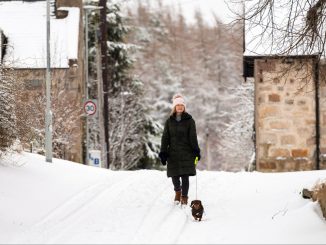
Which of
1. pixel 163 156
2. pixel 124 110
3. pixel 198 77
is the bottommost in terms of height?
pixel 163 156

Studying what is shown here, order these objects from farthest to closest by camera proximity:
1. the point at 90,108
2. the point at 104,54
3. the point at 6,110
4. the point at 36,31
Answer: the point at 36,31 → the point at 104,54 → the point at 90,108 → the point at 6,110

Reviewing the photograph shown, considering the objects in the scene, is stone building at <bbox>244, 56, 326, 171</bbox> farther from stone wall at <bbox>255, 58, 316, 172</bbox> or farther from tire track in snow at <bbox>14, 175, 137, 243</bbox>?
tire track in snow at <bbox>14, 175, 137, 243</bbox>

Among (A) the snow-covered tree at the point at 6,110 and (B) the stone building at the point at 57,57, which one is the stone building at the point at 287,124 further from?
(A) the snow-covered tree at the point at 6,110

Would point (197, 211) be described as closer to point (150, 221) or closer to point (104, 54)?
point (150, 221)

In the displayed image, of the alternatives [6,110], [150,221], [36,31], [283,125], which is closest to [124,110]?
[36,31]

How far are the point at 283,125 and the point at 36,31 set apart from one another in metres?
10.4

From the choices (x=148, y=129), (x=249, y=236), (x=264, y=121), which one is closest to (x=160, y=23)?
(x=148, y=129)

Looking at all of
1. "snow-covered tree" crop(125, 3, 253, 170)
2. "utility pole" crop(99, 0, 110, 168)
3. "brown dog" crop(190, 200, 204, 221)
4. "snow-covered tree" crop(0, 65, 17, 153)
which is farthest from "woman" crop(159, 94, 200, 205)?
"snow-covered tree" crop(125, 3, 253, 170)

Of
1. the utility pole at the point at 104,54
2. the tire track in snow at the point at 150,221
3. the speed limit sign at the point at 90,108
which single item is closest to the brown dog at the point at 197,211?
the tire track in snow at the point at 150,221

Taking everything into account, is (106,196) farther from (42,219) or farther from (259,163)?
(259,163)

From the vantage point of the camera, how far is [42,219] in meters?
9.57

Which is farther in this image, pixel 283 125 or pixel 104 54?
pixel 104 54

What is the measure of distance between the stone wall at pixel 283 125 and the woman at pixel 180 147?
8721 millimetres

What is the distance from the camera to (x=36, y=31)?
24.1 meters
